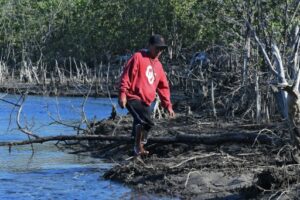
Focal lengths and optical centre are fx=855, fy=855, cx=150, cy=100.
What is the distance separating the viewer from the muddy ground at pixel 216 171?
8852 mm

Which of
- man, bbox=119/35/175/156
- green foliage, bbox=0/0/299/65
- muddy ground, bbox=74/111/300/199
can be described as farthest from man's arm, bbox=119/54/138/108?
green foliage, bbox=0/0/299/65

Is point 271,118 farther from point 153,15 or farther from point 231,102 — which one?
point 153,15

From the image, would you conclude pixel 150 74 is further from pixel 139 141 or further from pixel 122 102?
pixel 139 141

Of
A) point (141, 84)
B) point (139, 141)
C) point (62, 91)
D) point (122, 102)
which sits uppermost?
point (141, 84)

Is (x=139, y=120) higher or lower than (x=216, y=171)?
higher

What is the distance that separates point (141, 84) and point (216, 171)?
168 centimetres

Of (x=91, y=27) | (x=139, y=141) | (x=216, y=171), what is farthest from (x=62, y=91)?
(x=216, y=171)

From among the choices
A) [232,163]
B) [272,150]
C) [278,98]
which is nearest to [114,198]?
[232,163]

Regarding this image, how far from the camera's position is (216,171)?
10.1 meters

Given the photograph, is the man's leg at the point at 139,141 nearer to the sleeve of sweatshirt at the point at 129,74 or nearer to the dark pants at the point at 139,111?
the dark pants at the point at 139,111

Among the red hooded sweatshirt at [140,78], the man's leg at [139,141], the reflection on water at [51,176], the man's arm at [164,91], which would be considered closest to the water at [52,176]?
the reflection on water at [51,176]

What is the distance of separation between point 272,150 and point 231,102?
6.95 m

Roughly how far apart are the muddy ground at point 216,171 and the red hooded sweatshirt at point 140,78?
84 centimetres

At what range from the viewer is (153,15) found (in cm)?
4484
